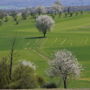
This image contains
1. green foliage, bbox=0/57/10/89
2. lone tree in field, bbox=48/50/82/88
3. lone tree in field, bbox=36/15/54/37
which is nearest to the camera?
green foliage, bbox=0/57/10/89

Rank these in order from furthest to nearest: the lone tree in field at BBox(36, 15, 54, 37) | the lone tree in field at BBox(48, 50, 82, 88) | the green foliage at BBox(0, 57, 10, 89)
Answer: the lone tree in field at BBox(36, 15, 54, 37), the lone tree in field at BBox(48, 50, 82, 88), the green foliage at BBox(0, 57, 10, 89)

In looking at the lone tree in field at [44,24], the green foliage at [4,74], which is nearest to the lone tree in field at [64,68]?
the green foliage at [4,74]

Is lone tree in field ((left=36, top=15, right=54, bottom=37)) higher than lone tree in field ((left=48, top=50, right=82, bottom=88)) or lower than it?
lower

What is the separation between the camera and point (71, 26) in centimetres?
14812

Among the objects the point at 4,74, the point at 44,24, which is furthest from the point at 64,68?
the point at 44,24

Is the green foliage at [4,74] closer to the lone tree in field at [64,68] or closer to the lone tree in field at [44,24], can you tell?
the lone tree in field at [64,68]

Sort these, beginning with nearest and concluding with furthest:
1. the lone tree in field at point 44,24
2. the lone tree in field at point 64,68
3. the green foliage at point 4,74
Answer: the green foliage at point 4,74, the lone tree in field at point 64,68, the lone tree in field at point 44,24

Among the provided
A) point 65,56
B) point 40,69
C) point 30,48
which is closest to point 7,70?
point 65,56

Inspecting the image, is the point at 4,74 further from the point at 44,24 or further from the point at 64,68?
the point at 44,24

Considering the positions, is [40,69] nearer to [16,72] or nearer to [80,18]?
[16,72]

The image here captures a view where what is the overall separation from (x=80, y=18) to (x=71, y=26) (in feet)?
88.4

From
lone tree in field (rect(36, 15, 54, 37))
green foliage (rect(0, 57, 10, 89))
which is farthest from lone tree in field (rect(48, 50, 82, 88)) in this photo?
lone tree in field (rect(36, 15, 54, 37))

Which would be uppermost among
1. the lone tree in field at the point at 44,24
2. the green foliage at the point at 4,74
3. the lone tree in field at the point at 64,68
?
the green foliage at the point at 4,74

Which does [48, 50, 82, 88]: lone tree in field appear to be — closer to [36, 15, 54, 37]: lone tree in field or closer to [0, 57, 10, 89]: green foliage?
[0, 57, 10, 89]: green foliage
